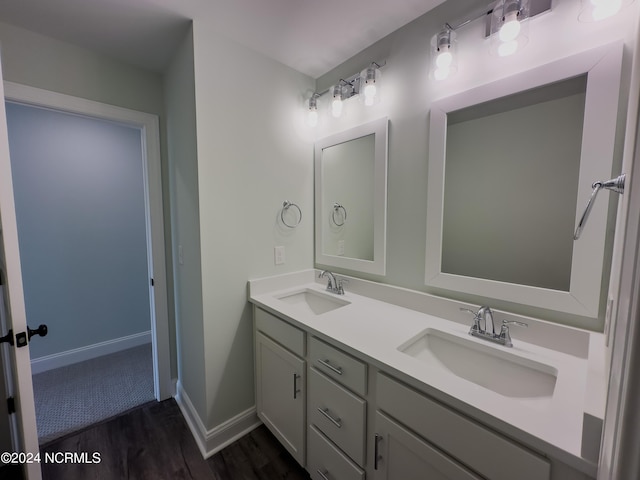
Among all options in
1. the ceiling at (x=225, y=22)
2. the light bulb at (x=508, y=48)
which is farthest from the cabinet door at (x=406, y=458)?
the ceiling at (x=225, y=22)

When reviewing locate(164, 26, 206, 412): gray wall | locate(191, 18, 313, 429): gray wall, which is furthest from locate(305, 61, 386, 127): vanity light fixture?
locate(164, 26, 206, 412): gray wall

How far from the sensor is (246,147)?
162cm

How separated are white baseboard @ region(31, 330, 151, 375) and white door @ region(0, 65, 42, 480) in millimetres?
1795

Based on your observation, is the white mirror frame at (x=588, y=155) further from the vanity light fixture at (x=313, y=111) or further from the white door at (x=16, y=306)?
the white door at (x=16, y=306)

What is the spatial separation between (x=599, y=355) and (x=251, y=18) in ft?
6.55

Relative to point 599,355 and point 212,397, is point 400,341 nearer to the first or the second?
point 599,355

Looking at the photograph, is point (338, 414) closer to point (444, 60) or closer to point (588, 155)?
point (588, 155)

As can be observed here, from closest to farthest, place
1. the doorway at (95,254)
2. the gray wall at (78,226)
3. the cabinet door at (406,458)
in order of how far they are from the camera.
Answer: the cabinet door at (406,458)
the doorway at (95,254)
the gray wall at (78,226)

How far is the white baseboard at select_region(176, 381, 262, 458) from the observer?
1566 millimetres

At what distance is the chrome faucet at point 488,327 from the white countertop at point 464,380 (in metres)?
0.04

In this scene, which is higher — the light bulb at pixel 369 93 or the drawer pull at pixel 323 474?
the light bulb at pixel 369 93

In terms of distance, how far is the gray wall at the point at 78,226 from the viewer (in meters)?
2.21

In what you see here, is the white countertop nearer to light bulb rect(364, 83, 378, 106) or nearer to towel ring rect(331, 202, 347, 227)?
towel ring rect(331, 202, 347, 227)

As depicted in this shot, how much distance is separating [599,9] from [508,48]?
25 cm
